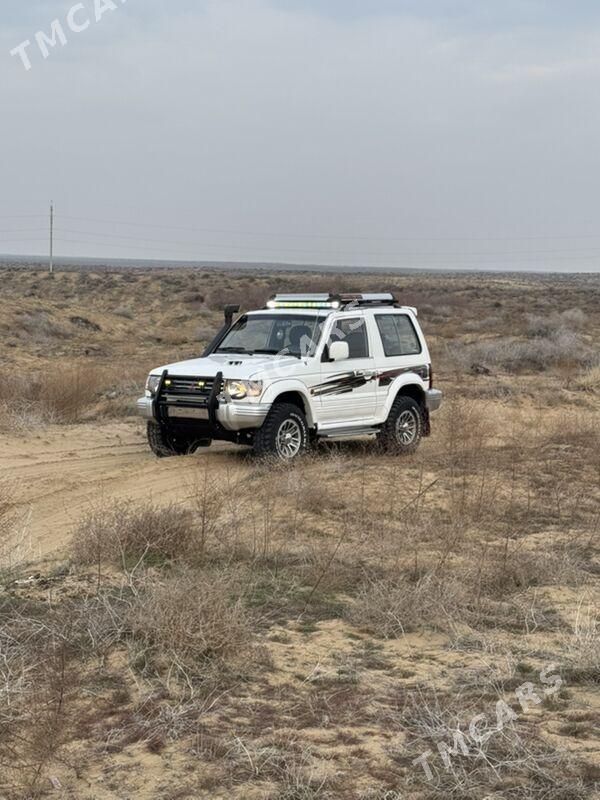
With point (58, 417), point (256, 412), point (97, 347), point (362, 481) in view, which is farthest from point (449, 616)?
point (97, 347)

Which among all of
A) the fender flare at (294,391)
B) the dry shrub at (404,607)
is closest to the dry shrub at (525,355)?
the fender flare at (294,391)

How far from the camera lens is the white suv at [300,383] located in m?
11.1

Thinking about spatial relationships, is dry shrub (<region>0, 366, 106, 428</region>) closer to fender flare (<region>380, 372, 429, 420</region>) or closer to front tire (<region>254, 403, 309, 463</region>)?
front tire (<region>254, 403, 309, 463</region>)

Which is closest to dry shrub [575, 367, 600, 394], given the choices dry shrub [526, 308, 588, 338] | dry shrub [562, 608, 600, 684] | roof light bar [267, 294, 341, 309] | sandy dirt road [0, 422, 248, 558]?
dry shrub [526, 308, 588, 338]

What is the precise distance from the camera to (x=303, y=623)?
6.11m

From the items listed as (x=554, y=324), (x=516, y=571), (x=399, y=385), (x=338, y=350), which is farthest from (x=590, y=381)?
(x=516, y=571)

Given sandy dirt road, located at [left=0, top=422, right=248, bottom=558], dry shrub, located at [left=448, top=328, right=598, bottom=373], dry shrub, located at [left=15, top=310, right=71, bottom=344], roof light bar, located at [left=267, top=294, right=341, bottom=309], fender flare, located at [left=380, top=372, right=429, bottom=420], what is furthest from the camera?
dry shrub, located at [left=15, top=310, right=71, bottom=344]

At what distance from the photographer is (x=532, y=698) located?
4.98 metres

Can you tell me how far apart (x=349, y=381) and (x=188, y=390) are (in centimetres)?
210

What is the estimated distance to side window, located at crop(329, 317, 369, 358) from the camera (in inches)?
480

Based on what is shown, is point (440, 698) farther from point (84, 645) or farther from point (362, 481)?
point (362, 481)

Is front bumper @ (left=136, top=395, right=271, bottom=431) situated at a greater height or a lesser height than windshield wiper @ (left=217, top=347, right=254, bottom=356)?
lesser

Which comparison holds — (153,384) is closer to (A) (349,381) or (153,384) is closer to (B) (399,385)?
(A) (349,381)

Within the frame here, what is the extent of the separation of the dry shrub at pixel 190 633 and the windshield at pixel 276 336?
6421 millimetres
